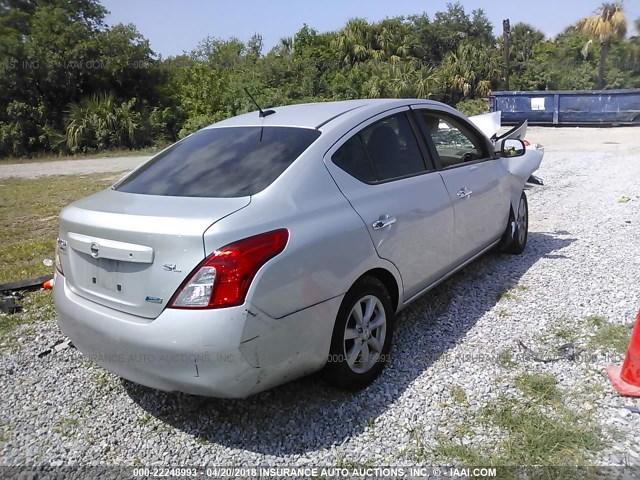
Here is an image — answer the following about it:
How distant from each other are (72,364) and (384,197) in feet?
7.95

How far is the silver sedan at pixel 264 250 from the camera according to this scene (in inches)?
95.0

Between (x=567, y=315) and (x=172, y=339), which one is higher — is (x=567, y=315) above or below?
below

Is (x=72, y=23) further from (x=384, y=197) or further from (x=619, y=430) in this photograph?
(x=619, y=430)

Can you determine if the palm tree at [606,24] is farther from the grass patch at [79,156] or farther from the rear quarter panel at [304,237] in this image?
the rear quarter panel at [304,237]

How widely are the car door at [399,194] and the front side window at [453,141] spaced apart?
34 centimetres

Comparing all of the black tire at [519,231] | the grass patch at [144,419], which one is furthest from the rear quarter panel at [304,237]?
the black tire at [519,231]

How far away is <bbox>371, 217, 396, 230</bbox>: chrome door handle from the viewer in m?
3.10

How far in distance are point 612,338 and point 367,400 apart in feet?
5.93

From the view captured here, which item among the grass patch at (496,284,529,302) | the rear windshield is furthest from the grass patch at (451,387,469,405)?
the rear windshield

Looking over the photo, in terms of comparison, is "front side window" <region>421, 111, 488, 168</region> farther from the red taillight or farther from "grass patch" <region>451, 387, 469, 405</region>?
the red taillight

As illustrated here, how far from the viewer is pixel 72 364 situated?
143 inches

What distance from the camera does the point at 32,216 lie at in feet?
29.5

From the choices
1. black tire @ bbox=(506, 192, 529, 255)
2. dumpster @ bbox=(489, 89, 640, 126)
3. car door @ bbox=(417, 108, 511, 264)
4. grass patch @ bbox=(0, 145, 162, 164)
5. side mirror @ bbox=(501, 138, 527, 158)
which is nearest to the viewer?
car door @ bbox=(417, 108, 511, 264)

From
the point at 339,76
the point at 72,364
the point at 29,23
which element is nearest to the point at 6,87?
the point at 29,23
